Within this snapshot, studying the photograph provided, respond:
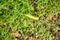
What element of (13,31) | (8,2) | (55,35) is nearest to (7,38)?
(13,31)

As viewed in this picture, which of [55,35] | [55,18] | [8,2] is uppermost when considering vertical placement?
[8,2]

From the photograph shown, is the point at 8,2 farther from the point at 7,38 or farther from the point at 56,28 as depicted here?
the point at 56,28

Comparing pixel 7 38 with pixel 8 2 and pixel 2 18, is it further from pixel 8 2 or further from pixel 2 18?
pixel 8 2

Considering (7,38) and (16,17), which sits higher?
(16,17)

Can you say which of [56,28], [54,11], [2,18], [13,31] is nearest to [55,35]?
[56,28]

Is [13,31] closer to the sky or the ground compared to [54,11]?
closer to the ground
